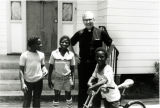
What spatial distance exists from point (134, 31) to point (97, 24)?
1113 millimetres

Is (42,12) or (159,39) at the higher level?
(42,12)

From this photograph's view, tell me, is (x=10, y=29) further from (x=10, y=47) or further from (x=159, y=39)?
(x=159, y=39)

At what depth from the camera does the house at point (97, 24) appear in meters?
8.48

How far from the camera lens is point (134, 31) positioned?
28.2 ft

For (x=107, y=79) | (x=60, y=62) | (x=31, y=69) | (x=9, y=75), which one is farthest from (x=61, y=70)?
(x=9, y=75)

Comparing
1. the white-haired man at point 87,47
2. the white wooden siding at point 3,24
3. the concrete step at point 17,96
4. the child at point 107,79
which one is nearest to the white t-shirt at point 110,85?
the child at point 107,79

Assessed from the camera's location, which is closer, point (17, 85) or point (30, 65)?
point (30, 65)

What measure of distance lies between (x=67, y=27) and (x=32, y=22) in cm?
104

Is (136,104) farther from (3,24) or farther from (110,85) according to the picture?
(3,24)

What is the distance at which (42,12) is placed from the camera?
10.1m

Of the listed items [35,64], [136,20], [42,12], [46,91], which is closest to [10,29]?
[42,12]

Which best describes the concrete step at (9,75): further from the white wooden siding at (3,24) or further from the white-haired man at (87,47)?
the white-haired man at (87,47)

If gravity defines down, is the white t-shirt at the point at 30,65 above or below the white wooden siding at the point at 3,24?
below

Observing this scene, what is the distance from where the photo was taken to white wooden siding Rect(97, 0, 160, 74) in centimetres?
841
